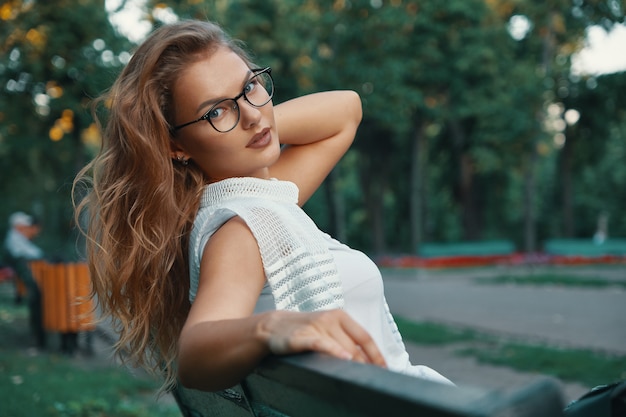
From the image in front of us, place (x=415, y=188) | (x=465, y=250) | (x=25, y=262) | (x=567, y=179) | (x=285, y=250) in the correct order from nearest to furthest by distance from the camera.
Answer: (x=285, y=250) < (x=25, y=262) < (x=465, y=250) < (x=415, y=188) < (x=567, y=179)

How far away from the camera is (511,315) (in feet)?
36.8

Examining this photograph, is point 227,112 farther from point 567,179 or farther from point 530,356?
point 567,179

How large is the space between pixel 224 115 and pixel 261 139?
117 millimetres

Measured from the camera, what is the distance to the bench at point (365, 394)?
0.72 meters

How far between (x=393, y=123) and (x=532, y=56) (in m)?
7.55

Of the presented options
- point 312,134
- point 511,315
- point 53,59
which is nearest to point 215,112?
point 312,134

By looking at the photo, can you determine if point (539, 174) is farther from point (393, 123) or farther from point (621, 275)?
point (621, 275)

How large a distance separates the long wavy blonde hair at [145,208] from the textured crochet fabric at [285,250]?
0.13 metres

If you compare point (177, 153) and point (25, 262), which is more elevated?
point (177, 153)

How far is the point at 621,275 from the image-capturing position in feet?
57.4

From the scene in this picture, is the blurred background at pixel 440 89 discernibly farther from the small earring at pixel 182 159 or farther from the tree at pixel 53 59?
the small earring at pixel 182 159

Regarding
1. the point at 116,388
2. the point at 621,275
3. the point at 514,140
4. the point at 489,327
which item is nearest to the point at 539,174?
the point at 514,140

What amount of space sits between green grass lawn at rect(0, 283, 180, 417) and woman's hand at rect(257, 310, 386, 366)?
2.52 m

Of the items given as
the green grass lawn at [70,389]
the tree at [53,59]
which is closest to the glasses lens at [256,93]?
the green grass lawn at [70,389]
